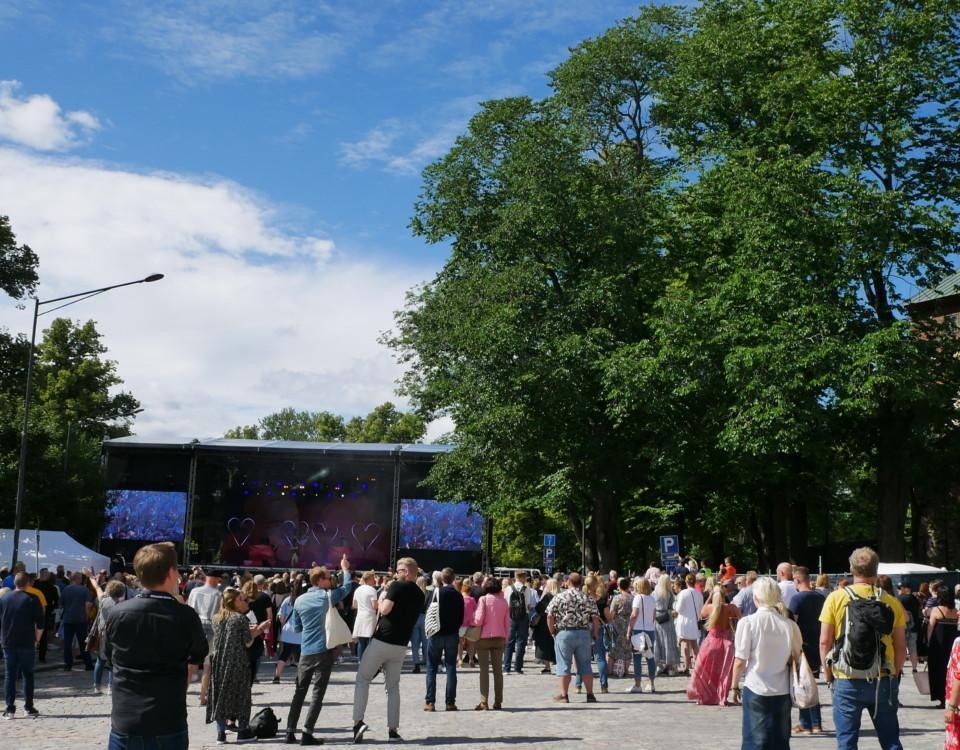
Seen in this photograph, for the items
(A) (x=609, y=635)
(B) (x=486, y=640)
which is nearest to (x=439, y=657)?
(B) (x=486, y=640)

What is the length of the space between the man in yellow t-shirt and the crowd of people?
1 centimetres

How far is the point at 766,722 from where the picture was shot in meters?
7.86

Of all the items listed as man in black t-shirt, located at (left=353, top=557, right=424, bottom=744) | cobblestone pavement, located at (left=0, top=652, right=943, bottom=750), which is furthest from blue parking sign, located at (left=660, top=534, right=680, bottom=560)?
man in black t-shirt, located at (left=353, top=557, right=424, bottom=744)

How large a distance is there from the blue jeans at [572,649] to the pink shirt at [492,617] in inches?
29.9

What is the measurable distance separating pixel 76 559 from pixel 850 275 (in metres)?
20.7

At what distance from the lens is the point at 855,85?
29.3m

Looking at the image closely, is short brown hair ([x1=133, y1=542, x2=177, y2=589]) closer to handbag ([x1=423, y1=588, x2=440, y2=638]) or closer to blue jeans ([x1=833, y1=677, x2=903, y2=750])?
blue jeans ([x1=833, y1=677, x2=903, y2=750])

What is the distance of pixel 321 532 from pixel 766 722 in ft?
141

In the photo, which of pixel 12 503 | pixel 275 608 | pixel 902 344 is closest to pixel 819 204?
pixel 902 344

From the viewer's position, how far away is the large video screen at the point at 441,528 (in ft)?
153

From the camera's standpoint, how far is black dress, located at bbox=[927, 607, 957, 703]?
46.5 feet

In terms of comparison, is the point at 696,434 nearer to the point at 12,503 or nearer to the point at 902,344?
the point at 902,344

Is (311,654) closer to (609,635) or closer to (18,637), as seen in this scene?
(18,637)

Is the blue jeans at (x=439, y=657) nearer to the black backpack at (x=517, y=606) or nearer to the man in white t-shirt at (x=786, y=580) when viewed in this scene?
the man in white t-shirt at (x=786, y=580)
